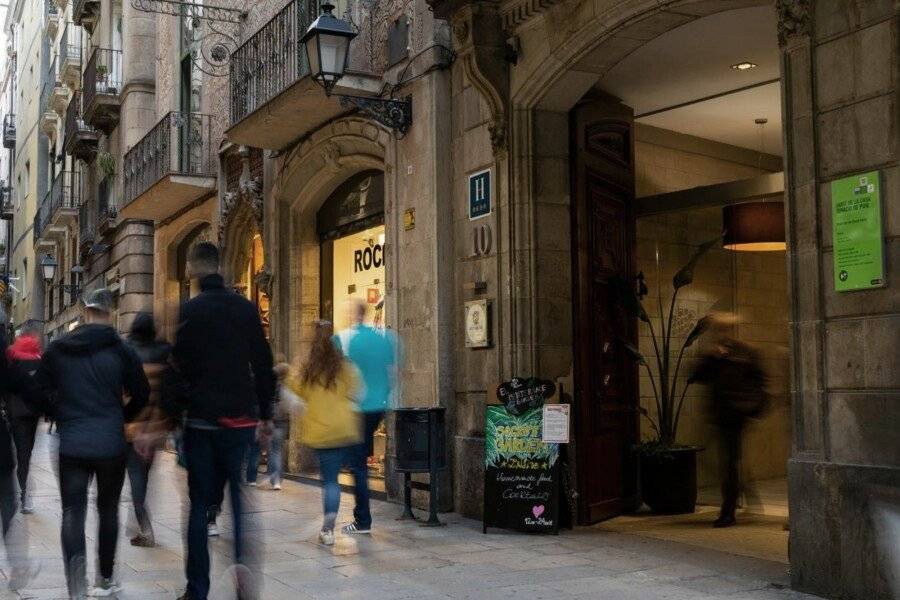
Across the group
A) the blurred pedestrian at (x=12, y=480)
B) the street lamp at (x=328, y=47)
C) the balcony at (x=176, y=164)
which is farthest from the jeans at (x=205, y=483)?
the balcony at (x=176, y=164)

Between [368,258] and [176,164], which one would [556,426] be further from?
[176,164]

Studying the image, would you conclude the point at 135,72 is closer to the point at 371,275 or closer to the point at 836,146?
the point at 371,275

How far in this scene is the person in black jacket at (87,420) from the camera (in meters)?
5.65

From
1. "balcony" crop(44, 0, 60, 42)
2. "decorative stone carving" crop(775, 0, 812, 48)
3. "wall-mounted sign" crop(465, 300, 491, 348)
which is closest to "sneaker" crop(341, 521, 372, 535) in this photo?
"wall-mounted sign" crop(465, 300, 491, 348)

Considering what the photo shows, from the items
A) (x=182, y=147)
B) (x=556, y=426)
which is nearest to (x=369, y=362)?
(x=556, y=426)

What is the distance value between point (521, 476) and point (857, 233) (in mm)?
3475

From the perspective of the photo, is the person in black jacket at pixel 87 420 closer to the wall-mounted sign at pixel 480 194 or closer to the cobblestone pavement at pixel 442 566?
the cobblestone pavement at pixel 442 566

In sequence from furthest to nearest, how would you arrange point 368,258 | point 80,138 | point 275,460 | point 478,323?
point 80,138 → point 368,258 → point 275,460 → point 478,323

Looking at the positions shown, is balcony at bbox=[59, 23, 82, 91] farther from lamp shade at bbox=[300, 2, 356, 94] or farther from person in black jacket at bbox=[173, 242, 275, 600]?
person in black jacket at bbox=[173, 242, 275, 600]

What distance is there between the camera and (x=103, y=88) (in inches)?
892

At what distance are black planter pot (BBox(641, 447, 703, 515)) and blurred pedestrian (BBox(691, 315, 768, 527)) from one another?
0.82 m

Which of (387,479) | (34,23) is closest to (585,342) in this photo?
(387,479)

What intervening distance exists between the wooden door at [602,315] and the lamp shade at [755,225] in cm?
142

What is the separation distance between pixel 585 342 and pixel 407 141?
297 centimetres
